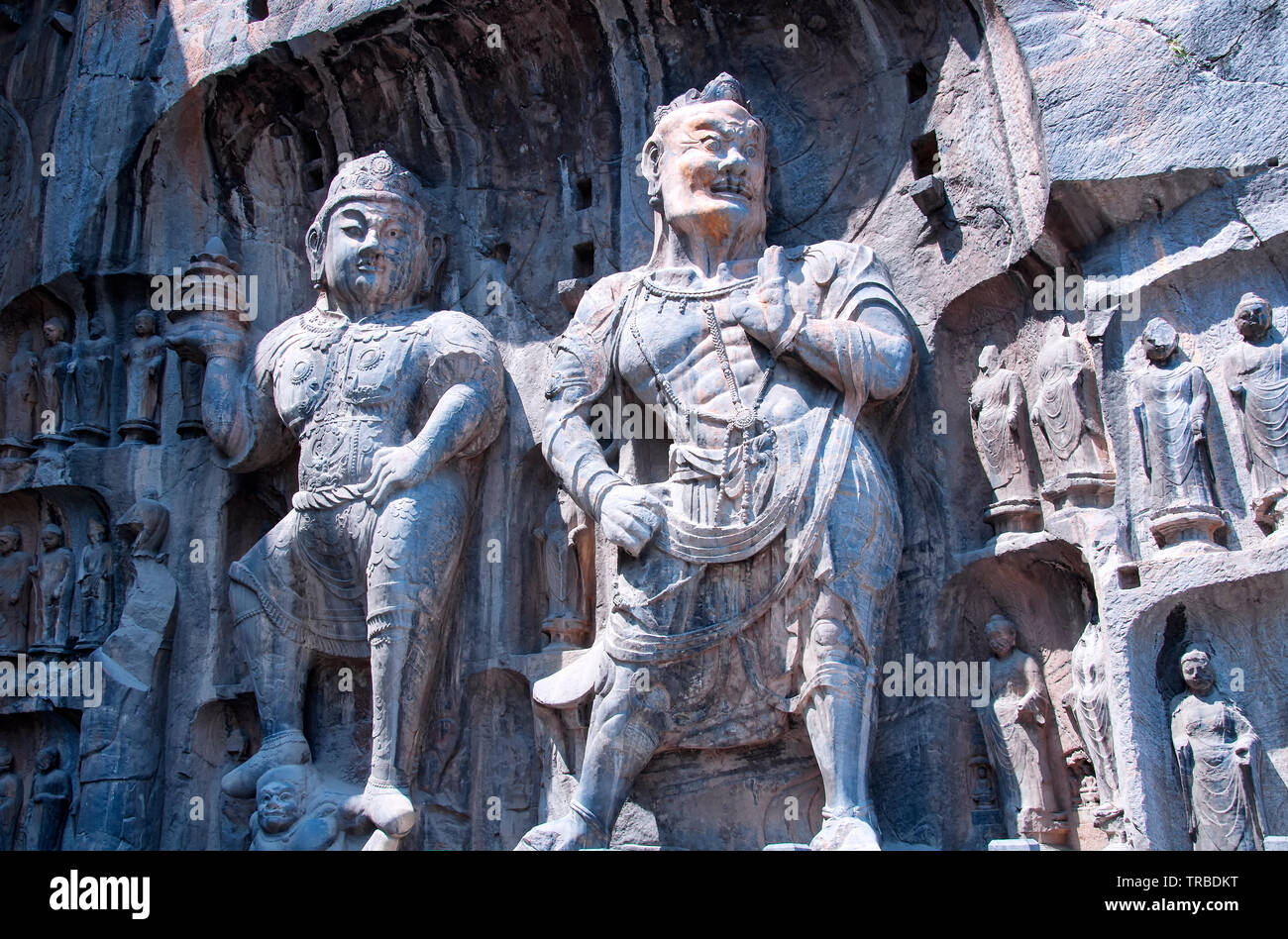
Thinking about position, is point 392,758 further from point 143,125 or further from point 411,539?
point 143,125

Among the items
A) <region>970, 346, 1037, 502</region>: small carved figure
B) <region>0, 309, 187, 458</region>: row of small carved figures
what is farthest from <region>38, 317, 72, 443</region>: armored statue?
<region>970, 346, 1037, 502</region>: small carved figure

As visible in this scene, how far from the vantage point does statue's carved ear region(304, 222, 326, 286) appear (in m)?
8.67

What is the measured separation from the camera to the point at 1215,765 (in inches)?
254

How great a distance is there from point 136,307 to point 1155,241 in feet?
18.2

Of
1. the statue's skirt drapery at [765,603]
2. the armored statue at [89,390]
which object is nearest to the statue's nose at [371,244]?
the armored statue at [89,390]

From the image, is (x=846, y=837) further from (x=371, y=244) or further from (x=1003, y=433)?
(x=371, y=244)

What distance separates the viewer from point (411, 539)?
25.8ft

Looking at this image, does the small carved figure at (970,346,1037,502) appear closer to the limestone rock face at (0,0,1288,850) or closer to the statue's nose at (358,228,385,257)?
the limestone rock face at (0,0,1288,850)

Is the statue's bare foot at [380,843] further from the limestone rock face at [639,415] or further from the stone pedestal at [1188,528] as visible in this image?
the stone pedestal at [1188,528]

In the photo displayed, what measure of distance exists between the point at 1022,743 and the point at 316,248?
442 centimetres

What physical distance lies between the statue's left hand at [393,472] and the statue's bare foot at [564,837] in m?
1.82

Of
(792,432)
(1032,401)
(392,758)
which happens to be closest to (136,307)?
(392,758)

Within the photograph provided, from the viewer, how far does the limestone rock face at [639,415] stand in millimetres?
6969

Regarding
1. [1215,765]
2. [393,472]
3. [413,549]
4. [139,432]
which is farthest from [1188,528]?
[139,432]
